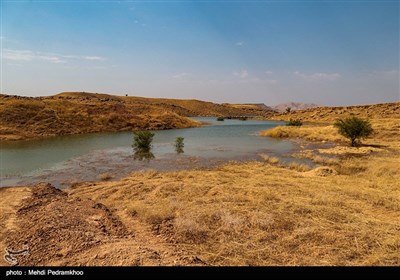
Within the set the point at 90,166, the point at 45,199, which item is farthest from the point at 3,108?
the point at 45,199

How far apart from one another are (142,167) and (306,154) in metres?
16.7

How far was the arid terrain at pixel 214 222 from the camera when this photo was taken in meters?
8.37

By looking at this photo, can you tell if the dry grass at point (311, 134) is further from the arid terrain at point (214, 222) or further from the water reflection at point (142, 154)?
the arid terrain at point (214, 222)

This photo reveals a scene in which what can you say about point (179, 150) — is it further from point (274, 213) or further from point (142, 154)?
point (274, 213)

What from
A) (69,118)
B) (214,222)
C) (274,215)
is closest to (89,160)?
(214,222)

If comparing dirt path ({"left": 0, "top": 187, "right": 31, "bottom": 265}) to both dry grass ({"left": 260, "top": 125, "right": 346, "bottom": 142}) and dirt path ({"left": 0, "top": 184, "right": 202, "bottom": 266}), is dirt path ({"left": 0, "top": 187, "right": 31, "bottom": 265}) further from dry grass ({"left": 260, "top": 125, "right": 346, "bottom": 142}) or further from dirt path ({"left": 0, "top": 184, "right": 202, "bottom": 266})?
dry grass ({"left": 260, "top": 125, "right": 346, "bottom": 142})

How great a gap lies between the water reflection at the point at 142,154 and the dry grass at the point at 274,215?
480 inches

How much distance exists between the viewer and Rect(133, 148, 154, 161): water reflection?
102ft

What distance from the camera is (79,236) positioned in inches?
372

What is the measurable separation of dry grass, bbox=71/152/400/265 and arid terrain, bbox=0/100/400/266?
0.12 ft

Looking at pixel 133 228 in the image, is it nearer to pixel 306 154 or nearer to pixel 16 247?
pixel 16 247

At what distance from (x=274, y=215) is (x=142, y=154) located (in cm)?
2394

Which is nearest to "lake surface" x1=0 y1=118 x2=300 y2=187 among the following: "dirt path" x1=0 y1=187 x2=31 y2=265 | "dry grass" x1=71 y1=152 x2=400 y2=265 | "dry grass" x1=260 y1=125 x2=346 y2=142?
"dirt path" x1=0 y1=187 x2=31 y2=265
